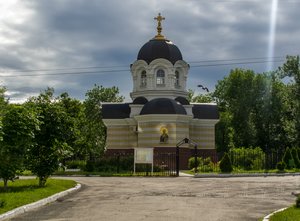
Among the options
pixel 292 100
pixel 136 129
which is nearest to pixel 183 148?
pixel 136 129

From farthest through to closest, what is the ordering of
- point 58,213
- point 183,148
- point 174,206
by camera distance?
point 183,148 < point 174,206 < point 58,213

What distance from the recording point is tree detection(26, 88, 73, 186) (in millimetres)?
19359

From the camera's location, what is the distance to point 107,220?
11078mm

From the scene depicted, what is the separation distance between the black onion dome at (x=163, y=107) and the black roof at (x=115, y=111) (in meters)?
4.66

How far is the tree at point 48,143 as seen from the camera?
63.5 ft

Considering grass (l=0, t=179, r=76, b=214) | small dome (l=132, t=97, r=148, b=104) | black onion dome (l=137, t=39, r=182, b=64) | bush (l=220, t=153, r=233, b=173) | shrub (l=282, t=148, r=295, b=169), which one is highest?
black onion dome (l=137, t=39, r=182, b=64)

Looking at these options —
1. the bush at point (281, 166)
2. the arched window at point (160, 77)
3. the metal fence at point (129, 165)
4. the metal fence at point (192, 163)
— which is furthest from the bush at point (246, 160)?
the arched window at point (160, 77)

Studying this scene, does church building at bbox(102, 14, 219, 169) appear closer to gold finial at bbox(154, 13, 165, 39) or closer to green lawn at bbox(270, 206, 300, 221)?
gold finial at bbox(154, 13, 165, 39)

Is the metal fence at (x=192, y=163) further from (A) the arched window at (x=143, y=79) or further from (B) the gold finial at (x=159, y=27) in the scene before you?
(B) the gold finial at (x=159, y=27)

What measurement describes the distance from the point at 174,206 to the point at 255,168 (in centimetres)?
2349

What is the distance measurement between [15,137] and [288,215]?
377 inches

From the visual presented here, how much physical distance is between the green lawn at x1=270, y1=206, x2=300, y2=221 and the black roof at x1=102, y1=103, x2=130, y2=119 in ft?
119

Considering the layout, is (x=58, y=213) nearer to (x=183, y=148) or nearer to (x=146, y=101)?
(x=183, y=148)

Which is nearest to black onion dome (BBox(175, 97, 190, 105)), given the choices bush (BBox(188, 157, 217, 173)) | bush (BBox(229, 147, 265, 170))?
bush (BBox(188, 157, 217, 173))
